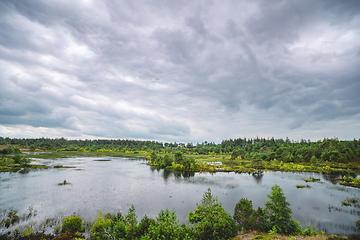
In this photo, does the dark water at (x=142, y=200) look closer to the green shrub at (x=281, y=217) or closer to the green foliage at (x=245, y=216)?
the green shrub at (x=281, y=217)

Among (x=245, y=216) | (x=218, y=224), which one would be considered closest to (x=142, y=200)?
(x=245, y=216)

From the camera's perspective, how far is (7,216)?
3394 centimetres

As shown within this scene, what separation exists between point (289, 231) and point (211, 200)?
45.6 feet

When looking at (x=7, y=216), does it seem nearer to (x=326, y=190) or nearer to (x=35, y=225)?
(x=35, y=225)

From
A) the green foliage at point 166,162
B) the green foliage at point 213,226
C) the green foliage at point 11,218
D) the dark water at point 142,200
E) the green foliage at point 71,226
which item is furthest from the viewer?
the green foliage at point 166,162

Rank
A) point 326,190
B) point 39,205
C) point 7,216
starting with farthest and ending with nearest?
point 326,190 → point 39,205 → point 7,216

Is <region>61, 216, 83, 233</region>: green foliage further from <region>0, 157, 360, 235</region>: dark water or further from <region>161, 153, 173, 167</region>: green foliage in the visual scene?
<region>161, 153, 173, 167</region>: green foliage

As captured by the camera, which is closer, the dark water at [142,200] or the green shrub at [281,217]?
the green shrub at [281,217]

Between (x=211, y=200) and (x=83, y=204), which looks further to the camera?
(x=83, y=204)

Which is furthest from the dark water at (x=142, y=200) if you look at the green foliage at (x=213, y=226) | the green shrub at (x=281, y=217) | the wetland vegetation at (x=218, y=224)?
the green foliage at (x=213, y=226)

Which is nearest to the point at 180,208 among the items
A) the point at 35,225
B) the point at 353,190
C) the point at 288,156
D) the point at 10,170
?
the point at 35,225

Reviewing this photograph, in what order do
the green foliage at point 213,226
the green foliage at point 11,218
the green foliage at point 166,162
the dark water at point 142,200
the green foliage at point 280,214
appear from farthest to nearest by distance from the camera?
1. the green foliage at point 166,162
2. the dark water at point 142,200
3. the green foliage at point 11,218
4. the green foliage at point 280,214
5. the green foliage at point 213,226

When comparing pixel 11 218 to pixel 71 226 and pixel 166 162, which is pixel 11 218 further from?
pixel 166 162

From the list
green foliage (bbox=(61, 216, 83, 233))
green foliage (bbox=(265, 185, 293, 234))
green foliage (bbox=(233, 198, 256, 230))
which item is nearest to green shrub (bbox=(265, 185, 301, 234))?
green foliage (bbox=(265, 185, 293, 234))
